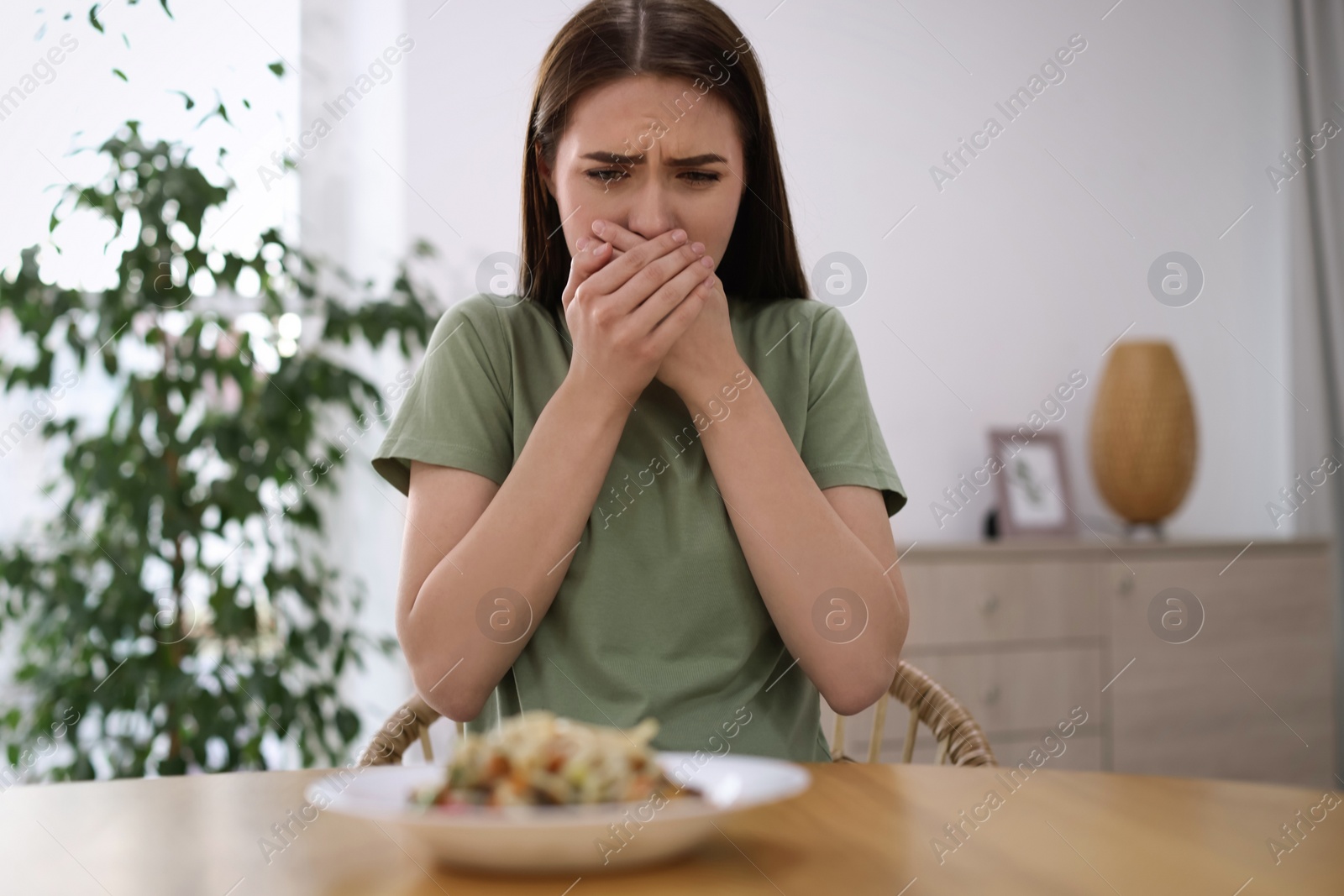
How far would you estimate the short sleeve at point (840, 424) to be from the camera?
3.67 ft

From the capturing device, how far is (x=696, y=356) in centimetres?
107

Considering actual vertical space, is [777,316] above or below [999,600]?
above

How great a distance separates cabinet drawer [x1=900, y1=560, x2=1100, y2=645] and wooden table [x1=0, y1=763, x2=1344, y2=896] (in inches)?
69.9

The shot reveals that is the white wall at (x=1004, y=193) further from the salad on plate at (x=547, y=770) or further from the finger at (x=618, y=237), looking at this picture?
the salad on plate at (x=547, y=770)

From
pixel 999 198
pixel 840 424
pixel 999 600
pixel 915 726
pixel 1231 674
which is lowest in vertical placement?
pixel 1231 674

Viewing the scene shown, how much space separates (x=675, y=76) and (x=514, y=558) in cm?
49

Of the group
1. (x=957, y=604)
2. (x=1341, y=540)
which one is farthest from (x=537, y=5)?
(x=1341, y=540)

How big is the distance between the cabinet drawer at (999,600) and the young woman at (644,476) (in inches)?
59.3

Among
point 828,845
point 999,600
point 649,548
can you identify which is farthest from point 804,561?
point 999,600

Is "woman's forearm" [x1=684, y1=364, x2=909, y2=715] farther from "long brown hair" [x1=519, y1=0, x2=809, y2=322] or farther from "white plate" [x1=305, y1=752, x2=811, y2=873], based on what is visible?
"white plate" [x1=305, y1=752, x2=811, y2=873]

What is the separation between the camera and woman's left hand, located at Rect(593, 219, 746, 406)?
3.50ft

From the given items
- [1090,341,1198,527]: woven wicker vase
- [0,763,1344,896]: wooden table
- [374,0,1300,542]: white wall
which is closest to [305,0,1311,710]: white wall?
[374,0,1300,542]: white wall

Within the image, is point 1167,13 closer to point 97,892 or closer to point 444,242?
point 444,242

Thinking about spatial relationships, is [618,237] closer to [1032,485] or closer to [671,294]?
[671,294]
